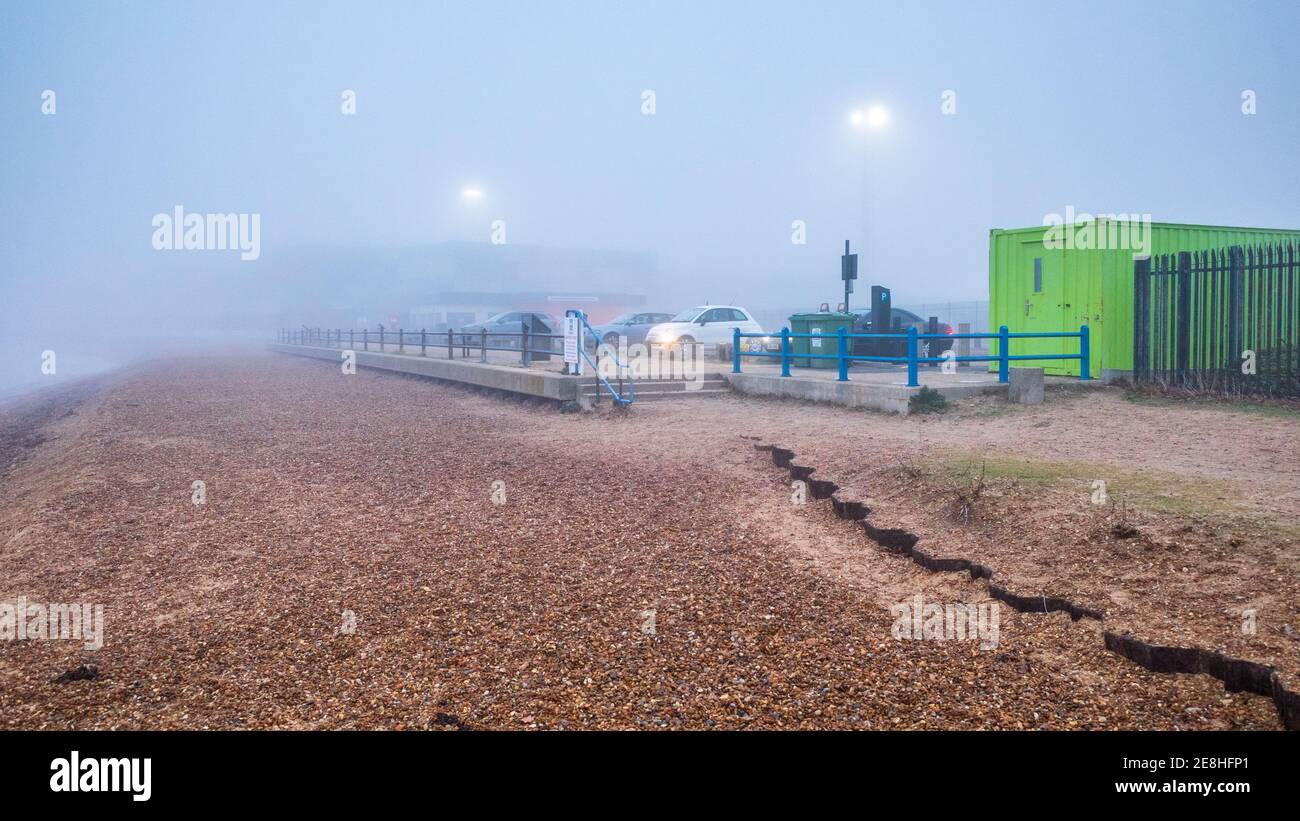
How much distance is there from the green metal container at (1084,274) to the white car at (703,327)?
9.75 m

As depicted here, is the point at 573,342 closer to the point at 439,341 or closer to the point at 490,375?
the point at 490,375

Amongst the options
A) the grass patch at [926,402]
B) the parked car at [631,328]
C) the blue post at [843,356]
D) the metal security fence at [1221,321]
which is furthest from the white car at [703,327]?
the grass patch at [926,402]

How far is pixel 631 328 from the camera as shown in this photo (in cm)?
3025

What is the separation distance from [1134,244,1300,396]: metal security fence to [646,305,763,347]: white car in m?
12.5

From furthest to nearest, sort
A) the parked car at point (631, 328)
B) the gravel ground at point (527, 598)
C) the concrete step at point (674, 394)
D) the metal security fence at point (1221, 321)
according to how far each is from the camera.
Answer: the parked car at point (631, 328), the concrete step at point (674, 394), the metal security fence at point (1221, 321), the gravel ground at point (527, 598)

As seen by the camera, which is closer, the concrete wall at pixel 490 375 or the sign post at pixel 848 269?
the concrete wall at pixel 490 375

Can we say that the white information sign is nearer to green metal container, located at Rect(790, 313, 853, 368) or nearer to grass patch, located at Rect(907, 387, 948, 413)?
green metal container, located at Rect(790, 313, 853, 368)

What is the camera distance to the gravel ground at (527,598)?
4582 millimetres

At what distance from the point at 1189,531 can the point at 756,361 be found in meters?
16.2

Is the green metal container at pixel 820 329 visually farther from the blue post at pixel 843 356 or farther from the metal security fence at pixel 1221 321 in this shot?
the metal security fence at pixel 1221 321

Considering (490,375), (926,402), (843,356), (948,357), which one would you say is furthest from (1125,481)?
(490,375)

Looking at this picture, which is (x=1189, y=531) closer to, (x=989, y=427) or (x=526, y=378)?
(x=989, y=427)

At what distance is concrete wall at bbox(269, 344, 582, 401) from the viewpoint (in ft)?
51.4

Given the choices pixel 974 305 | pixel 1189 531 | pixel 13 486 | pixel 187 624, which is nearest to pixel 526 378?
pixel 13 486
